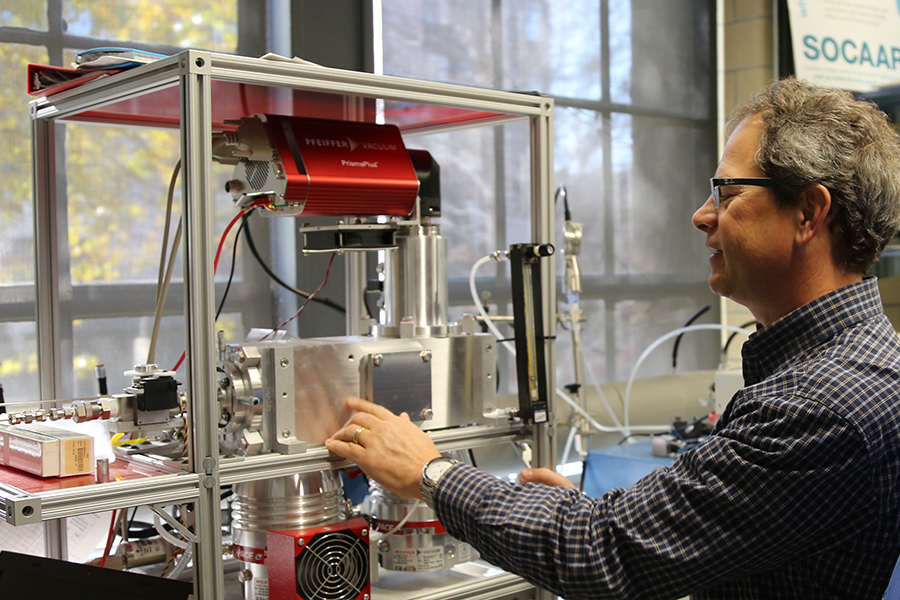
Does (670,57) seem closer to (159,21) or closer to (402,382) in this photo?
(159,21)

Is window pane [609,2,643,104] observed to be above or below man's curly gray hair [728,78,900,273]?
above

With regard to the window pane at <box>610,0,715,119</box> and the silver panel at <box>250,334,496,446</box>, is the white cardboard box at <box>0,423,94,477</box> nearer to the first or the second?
the silver panel at <box>250,334,496,446</box>

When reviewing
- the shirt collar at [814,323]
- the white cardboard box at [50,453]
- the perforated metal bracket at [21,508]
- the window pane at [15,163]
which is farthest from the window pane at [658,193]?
the perforated metal bracket at [21,508]

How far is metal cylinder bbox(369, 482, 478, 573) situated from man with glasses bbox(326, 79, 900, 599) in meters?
0.25

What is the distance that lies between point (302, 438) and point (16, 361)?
1203mm

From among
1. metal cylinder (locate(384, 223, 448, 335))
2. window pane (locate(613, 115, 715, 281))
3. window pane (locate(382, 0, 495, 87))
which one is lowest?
metal cylinder (locate(384, 223, 448, 335))

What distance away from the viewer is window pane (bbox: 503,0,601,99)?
3.29 m

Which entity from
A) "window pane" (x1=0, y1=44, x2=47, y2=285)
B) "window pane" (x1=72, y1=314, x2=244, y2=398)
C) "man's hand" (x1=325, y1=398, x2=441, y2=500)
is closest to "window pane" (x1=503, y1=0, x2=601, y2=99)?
"window pane" (x1=72, y1=314, x2=244, y2=398)

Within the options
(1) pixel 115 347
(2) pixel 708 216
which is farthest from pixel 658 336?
(2) pixel 708 216

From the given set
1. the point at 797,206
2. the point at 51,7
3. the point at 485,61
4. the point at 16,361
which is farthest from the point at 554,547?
the point at 485,61

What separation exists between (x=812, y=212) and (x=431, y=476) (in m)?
0.62

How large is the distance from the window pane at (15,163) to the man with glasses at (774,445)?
4.20 feet

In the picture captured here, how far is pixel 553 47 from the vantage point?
11.3ft

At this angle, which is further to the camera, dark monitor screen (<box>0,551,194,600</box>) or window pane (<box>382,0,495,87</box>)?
window pane (<box>382,0,495,87</box>)
